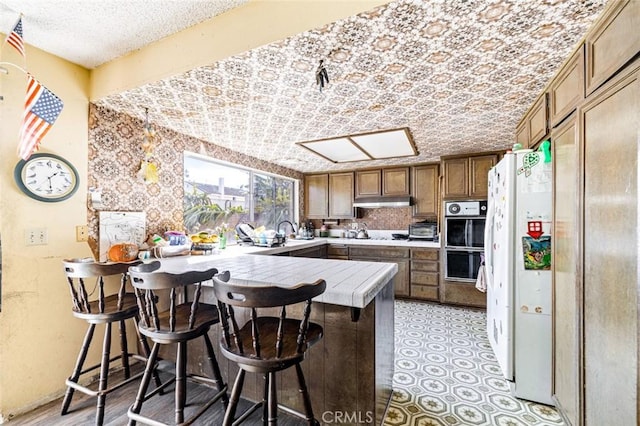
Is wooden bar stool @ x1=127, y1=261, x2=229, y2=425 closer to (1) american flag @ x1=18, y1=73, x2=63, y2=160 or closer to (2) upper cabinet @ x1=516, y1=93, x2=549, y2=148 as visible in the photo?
(1) american flag @ x1=18, y1=73, x2=63, y2=160

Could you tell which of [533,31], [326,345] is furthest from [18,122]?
[533,31]

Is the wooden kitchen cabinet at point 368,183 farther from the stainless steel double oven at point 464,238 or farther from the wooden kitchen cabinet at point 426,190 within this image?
the stainless steel double oven at point 464,238

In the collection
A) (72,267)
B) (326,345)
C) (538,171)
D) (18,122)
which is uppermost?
(18,122)

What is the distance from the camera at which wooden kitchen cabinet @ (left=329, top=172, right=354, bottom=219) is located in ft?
15.9

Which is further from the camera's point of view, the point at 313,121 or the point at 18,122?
the point at 313,121

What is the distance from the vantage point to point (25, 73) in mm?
1730

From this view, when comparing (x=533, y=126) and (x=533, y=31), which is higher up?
(x=533, y=31)

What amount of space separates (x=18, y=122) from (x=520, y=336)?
12.0 feet

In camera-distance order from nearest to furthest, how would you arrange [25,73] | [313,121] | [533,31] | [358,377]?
[533,31]
[358,377]
[25,73]
[313,121]

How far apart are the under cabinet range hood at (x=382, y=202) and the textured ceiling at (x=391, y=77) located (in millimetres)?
1540

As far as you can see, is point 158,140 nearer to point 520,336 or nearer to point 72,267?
point 72,267

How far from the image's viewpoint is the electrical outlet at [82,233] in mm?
2008

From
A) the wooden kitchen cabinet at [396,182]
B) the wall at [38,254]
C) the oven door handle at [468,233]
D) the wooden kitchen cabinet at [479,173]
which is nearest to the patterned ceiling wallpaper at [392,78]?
the wall at [38,254]

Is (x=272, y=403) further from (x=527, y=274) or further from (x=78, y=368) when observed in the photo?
(x=527, y=274)
